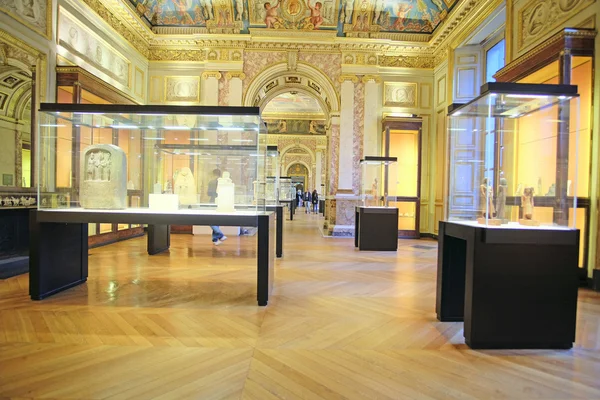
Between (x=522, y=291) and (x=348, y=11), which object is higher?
(x=348, y=11)

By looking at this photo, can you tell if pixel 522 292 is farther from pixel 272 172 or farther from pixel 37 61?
pixel 37 61

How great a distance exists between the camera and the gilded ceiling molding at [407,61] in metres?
11.5

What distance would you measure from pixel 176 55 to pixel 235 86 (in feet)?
6.97

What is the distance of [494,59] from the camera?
947 cm

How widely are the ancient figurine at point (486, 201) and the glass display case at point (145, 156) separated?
2278 millimetres

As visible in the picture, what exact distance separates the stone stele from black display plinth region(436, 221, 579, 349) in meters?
3.79

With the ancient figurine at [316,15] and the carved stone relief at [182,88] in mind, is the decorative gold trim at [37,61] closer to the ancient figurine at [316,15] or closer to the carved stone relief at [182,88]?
the carved stone relief at [182,88]

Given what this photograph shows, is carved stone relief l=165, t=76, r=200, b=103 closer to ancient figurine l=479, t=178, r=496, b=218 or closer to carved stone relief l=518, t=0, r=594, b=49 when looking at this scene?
carved stone relief l=518, t=0, r=594, b=49

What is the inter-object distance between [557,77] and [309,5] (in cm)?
756

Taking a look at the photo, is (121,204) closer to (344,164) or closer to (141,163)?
(141,163)

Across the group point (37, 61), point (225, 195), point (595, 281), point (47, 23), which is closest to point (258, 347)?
point (225, 195)

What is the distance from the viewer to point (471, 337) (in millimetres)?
2986

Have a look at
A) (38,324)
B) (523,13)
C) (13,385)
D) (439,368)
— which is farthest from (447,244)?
(523,13)

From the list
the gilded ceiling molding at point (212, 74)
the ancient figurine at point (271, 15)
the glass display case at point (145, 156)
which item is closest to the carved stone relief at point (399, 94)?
the ancient figurine at point (271, 15)
